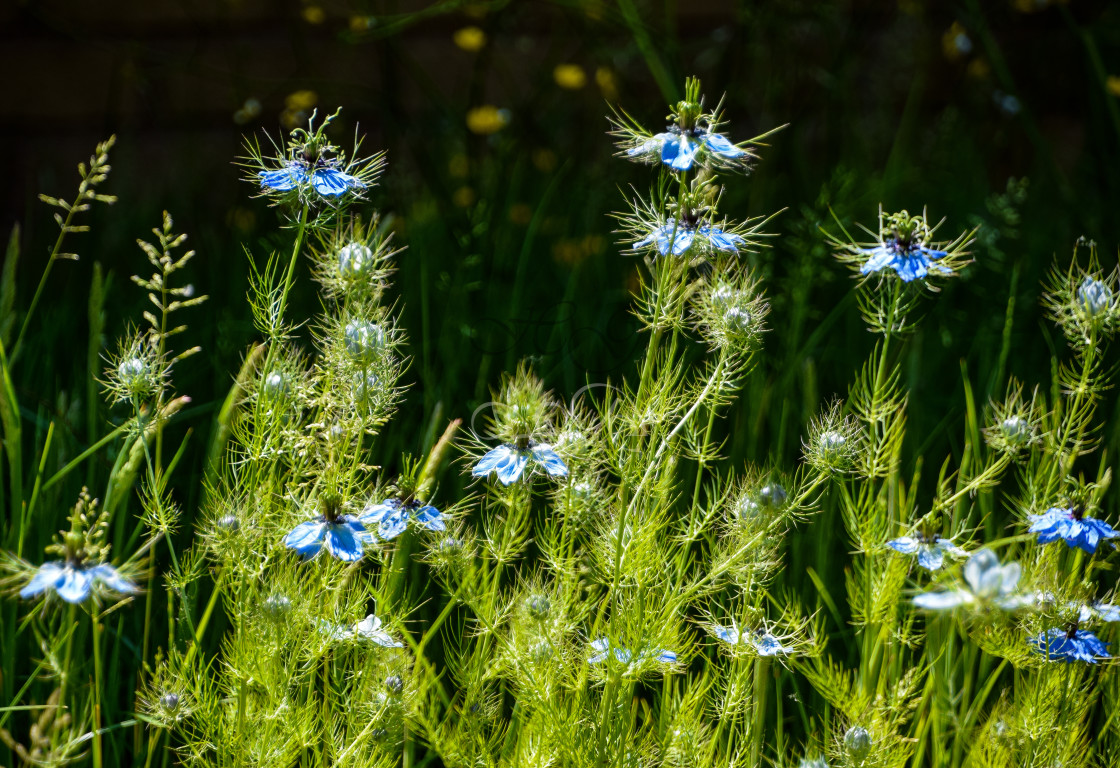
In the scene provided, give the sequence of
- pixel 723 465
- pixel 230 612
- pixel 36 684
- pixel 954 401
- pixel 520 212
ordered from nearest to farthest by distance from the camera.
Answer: pixel 230 612
pixel 36 684
pixel 723 465
pixel 954 401
pixel 520 212

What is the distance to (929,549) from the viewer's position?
1.18 m

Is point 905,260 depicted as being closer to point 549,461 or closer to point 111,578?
point 549,461

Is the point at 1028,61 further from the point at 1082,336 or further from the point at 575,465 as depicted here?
the point at 575,465

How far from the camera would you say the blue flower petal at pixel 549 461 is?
3.60 ft

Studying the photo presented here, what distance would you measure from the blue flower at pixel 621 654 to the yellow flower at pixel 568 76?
245 cm

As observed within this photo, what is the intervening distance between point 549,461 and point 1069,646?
2.05 ft

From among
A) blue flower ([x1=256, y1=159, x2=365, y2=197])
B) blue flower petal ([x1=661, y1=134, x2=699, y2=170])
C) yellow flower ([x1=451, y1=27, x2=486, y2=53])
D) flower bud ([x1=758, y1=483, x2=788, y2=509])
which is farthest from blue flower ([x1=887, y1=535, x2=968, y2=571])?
yellow flower ([x1=451, y1=27, x2=486, y2=53])

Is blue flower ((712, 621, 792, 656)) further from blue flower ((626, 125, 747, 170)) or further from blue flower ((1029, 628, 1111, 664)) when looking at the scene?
blue flower ((626, 125, 747, 170))

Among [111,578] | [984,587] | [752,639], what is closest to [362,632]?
[111,578]

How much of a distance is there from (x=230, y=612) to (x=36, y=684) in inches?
14.8

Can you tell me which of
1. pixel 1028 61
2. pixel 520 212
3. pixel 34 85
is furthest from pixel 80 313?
pixel 1028 61

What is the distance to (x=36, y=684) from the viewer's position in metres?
1.42

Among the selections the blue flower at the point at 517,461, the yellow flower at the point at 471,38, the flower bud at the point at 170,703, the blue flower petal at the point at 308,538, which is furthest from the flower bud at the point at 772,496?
the yellow flower at the point at 471,38

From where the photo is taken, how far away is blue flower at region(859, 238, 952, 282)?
1.17 m
